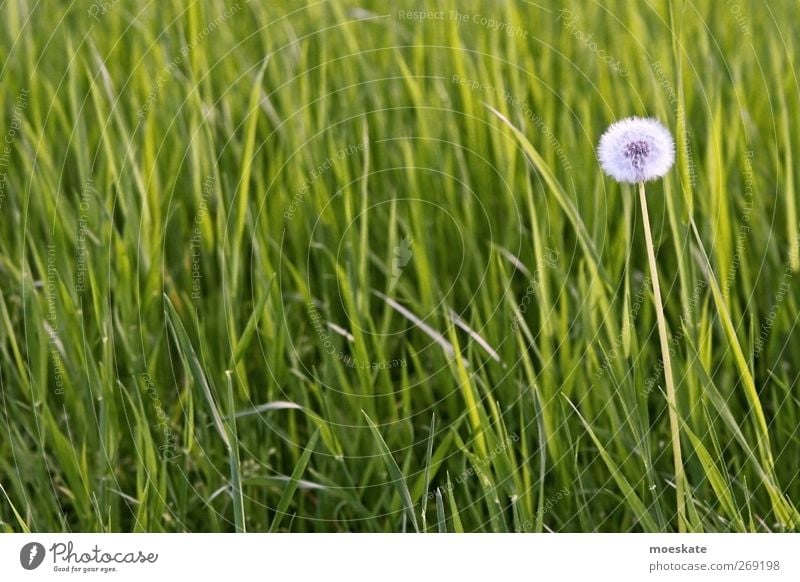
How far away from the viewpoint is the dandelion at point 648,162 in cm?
53

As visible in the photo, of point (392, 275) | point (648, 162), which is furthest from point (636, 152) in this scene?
point (392, 275)

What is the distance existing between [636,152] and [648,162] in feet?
0.03

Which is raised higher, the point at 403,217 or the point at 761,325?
the point at 403,217

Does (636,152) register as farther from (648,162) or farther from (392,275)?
(392,275)

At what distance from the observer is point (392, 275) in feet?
1.93

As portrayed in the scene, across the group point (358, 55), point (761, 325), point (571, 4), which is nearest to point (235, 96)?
point (358, 55)

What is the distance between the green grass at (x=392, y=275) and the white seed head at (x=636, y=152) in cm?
4

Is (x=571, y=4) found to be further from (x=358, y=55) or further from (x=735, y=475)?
(x=735, y=475)

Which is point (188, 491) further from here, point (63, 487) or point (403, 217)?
point (403, 217)

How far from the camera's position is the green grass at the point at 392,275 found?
0.56m

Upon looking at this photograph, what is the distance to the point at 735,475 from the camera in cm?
55

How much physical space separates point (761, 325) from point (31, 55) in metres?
0.61
